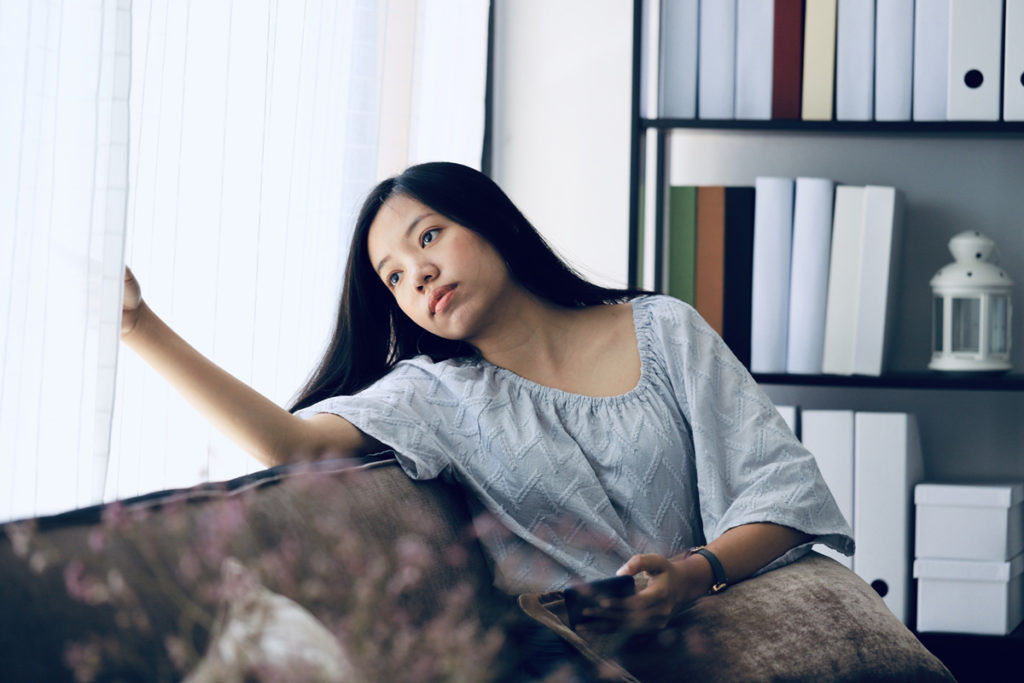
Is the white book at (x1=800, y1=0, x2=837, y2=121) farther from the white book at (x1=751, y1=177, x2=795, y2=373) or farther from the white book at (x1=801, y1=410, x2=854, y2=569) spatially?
the white book at (x1=801, y1=410, x2=854, y2=569)

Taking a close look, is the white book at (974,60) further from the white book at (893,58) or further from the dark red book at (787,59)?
the dark red book at (787,59)

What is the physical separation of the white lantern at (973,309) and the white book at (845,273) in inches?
8.3

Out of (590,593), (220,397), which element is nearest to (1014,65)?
(590,593)

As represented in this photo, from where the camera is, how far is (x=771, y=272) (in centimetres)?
187

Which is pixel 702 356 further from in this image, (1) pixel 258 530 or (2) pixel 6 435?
(2) pixel 6 435

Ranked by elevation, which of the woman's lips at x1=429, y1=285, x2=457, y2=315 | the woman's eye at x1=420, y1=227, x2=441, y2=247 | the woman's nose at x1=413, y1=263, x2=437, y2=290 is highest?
the woman's eye at x1=420, y1=227, x2=441, y2=247

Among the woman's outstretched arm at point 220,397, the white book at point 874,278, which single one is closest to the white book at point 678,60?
the white book at point 874,278

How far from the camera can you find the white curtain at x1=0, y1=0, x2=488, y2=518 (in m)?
0.86

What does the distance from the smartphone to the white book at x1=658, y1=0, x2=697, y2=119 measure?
4.06 feet

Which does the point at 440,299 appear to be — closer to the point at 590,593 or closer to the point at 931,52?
the point at 590,593

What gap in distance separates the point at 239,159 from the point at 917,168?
1.54m

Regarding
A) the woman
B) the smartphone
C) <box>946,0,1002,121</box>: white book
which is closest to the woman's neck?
the woman

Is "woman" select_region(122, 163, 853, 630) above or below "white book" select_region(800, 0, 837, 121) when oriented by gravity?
below

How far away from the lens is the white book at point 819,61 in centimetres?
185
